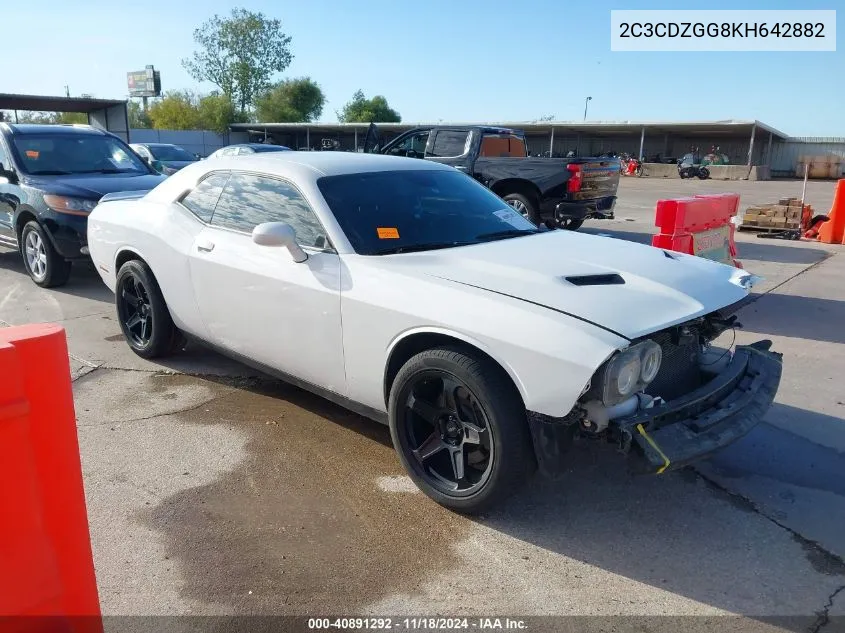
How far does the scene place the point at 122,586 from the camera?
272cm

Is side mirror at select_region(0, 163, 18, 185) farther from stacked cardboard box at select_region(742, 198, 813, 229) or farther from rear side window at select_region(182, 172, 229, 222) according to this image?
stacked cardboard box at select_region(742, 198, 813, 229)

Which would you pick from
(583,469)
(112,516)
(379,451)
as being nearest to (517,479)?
(583,469)

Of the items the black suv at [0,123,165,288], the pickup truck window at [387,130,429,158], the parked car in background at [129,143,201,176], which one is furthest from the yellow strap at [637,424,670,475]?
the parked car in background at [129,143,201,176]

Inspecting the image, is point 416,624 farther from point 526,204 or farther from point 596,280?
point 526,204

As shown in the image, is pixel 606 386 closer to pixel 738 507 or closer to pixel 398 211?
pixel 738 507

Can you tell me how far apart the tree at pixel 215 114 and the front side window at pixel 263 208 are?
65.4 meters

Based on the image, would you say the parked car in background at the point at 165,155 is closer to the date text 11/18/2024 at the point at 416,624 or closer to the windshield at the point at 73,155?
the windshield at the point at 73,155

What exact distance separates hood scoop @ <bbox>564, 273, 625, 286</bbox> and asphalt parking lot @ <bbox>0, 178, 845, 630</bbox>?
75cm

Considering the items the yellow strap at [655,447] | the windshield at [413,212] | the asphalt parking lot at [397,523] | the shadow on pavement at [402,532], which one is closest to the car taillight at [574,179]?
the asphalt parking lot at [397,523]

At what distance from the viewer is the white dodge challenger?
2.82 m

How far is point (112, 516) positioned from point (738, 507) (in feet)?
9.98

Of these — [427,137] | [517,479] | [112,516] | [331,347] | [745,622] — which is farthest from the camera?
[427,137]

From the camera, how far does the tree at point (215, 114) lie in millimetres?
66375

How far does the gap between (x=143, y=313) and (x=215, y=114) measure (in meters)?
67.4
